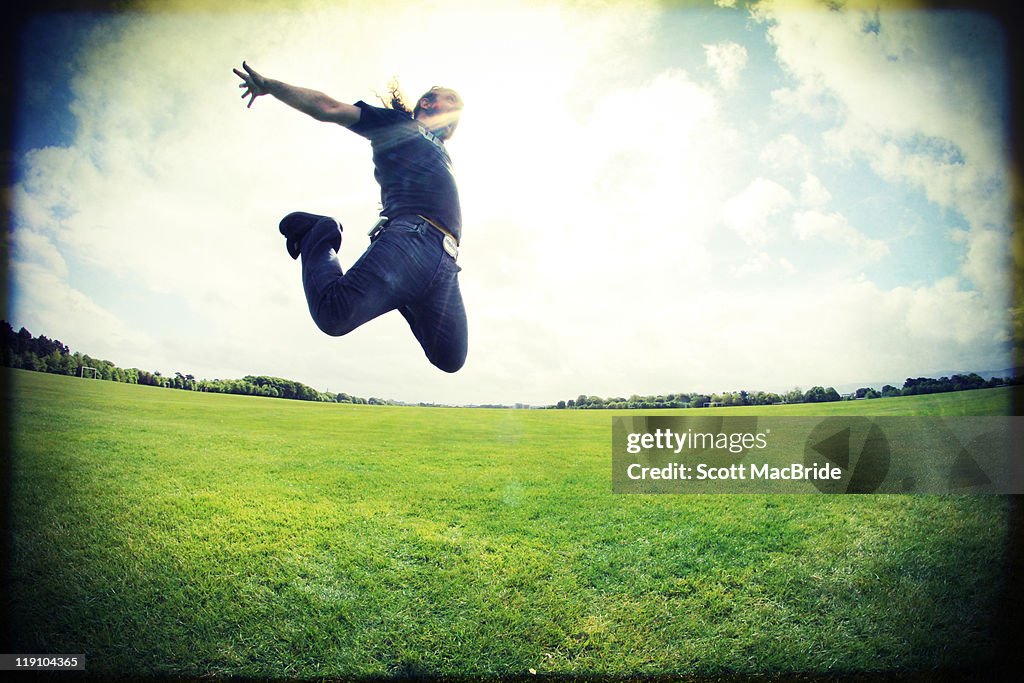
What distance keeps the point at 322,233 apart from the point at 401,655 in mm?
2457

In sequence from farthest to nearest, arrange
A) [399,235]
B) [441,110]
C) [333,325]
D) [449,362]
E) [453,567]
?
[453,567], [441,110], [449,362], [399,235], [333,325]

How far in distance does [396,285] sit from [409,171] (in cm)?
64

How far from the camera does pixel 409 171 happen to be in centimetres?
→ 206

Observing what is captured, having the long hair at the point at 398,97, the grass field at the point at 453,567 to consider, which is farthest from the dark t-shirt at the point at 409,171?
the grass field at the point at 453,567

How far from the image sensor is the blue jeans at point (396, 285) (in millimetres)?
1678

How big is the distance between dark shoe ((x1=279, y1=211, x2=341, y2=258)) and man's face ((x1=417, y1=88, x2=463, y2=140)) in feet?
2.91

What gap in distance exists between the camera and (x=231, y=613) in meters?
2.55

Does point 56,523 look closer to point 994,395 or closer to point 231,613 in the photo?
point 231,613

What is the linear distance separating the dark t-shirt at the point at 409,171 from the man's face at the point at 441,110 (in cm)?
23

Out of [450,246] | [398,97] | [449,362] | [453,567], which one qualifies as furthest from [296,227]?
[453,567]

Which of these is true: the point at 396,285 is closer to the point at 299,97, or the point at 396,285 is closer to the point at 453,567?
the point at 299,97

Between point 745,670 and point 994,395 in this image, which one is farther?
point 994,395

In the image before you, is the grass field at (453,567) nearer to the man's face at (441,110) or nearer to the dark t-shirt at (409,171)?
the dark t-shirt at (409,171)

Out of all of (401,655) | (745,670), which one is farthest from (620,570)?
(401,655)
